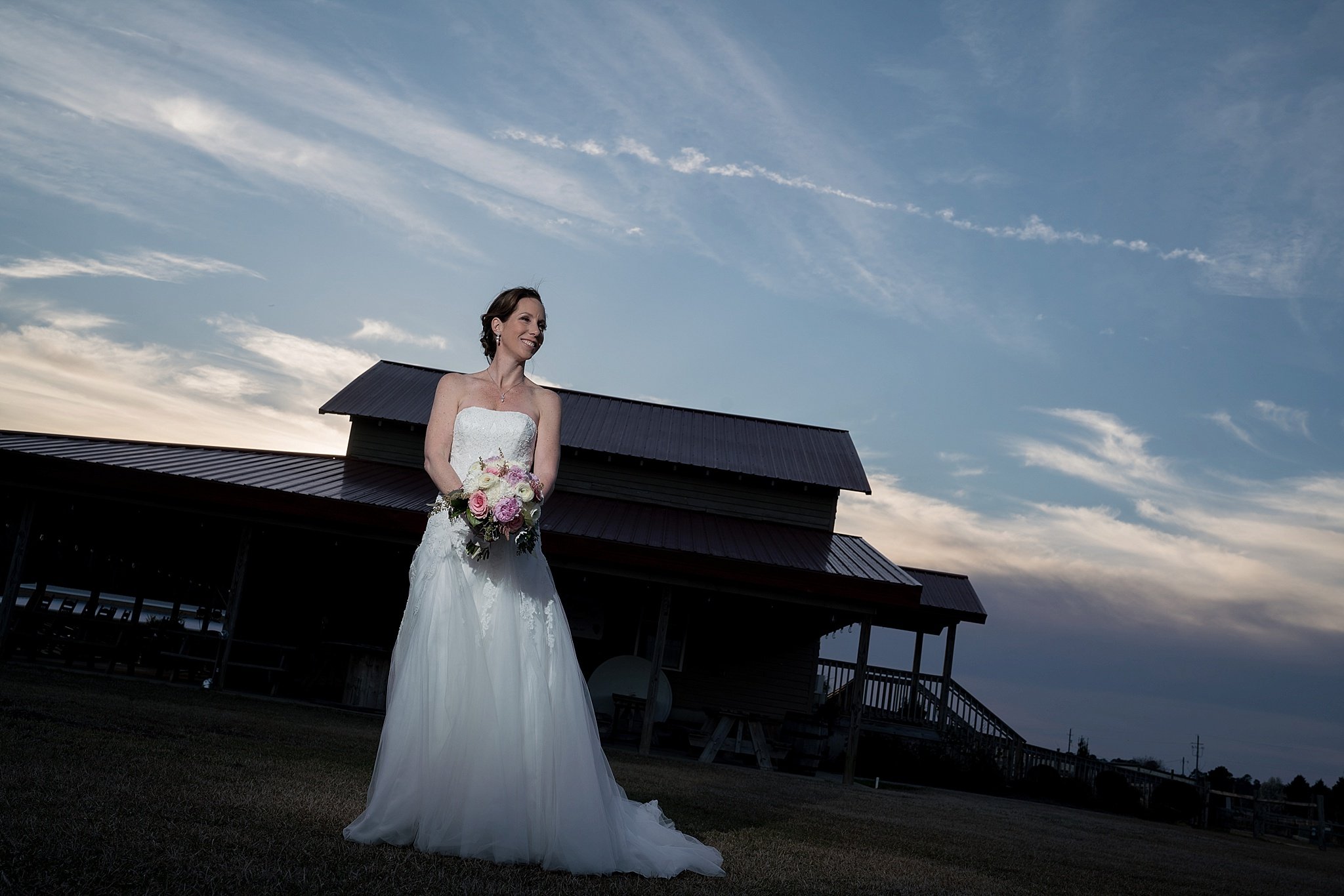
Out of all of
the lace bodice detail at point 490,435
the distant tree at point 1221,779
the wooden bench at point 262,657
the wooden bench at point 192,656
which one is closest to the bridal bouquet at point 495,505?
the lace bodice detail at point 490,435

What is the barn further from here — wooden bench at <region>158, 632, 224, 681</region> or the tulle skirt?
the tulle skirt

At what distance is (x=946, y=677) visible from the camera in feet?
80.1

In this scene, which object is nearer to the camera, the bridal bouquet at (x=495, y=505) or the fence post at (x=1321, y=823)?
the bridal bouquet at (x=495, y=505)

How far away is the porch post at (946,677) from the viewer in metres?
24.0

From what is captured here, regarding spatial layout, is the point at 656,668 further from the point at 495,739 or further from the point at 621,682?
the point at 495,739

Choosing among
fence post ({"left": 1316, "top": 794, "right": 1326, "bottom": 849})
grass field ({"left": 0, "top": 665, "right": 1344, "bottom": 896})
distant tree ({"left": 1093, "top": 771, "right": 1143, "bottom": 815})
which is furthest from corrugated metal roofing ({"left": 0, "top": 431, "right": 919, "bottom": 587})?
fence post ({"left": 1316, "top": 794, "right": 1326, "bottom": 849})

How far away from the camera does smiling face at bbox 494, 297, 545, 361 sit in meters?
5.29

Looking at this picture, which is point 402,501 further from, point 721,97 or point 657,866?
point 657,866

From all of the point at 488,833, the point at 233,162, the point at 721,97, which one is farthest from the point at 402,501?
the point at 488,833

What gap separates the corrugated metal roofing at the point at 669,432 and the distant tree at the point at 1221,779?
50.3ft

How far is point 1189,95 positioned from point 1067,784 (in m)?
15.7

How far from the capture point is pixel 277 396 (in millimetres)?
20609

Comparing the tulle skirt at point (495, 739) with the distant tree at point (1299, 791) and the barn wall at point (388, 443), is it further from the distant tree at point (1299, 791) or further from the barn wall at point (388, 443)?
the distant tree at point (1299, 791)

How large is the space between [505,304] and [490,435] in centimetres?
72
